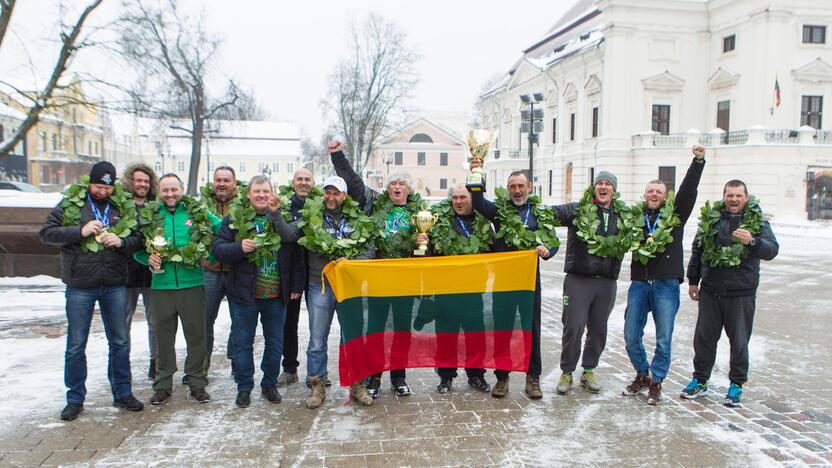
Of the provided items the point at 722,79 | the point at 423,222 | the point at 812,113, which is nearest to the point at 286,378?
the point at 423,222

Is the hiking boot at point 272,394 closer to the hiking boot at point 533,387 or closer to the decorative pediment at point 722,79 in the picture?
the hiking boot at point 533,387

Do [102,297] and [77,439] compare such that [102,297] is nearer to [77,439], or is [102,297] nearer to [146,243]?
[146,243]

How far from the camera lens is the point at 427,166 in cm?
8475

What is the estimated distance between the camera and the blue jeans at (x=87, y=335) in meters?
5.59

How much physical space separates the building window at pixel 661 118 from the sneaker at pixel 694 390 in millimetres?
35203

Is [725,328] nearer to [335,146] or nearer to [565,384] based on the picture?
[565,384]

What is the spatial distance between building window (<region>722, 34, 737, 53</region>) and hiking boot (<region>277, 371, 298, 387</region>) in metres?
37.0

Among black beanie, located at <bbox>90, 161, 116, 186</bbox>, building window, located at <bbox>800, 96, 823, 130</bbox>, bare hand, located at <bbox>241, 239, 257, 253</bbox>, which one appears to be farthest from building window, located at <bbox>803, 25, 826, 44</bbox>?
black beanie, located at <bbox>90, 161, 116, 186</bbox>

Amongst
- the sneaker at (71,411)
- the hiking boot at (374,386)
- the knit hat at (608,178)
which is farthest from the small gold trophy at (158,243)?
the knit hat at (608,178)

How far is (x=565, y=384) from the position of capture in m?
6.34

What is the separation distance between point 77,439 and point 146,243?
1739 mm

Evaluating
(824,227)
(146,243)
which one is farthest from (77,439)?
(824,227)

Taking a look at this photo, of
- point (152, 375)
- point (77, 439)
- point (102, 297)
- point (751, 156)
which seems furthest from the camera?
point (751, 156)

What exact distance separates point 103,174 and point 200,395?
87.4 inches
